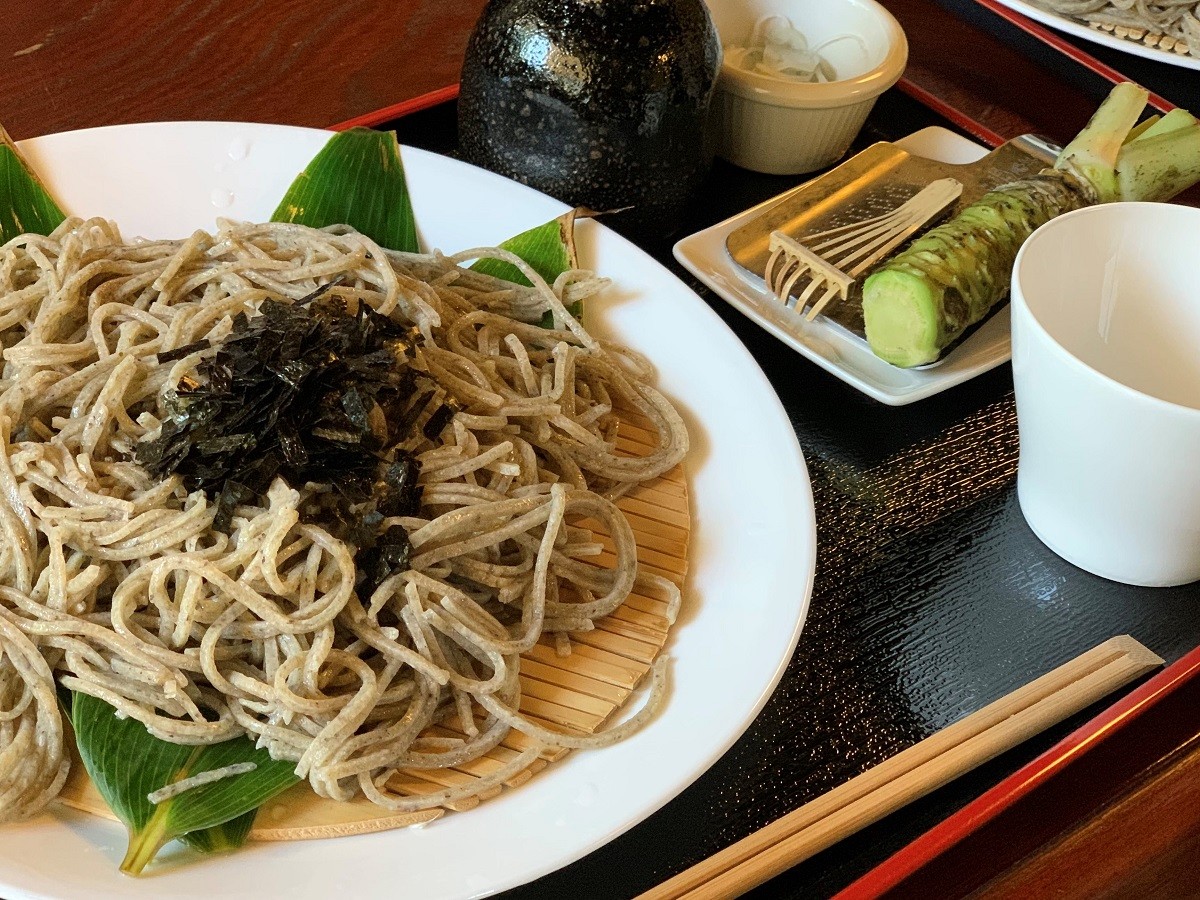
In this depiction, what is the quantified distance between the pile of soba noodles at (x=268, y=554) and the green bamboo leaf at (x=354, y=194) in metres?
0.23

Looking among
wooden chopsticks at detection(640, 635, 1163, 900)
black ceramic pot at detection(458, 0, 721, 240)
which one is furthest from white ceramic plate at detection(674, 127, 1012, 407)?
wooden chopsticks at detection(640, 635, 1163, 900)

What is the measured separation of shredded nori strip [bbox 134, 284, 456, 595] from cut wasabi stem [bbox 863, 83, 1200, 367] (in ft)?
3.19

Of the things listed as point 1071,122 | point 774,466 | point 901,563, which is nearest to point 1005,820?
point 901,563

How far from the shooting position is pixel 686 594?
1.61 metres

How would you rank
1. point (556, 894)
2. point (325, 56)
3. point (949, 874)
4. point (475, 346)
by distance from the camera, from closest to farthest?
point (556, 894) → point (949, 874) → point (475, 346) → point (325, 56)

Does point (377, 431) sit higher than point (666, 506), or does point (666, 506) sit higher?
point (377, 431)

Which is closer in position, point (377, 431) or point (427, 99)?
point (377, 431)

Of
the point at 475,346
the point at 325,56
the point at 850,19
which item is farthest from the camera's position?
the point at 325,56

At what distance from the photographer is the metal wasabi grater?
2.21 m

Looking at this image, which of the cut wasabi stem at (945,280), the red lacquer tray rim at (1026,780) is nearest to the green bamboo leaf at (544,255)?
the cut wasabi stem at (945,280)

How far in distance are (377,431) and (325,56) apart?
177 cm

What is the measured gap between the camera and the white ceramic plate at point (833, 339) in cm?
197

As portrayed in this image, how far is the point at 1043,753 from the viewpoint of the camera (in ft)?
→ 5.03

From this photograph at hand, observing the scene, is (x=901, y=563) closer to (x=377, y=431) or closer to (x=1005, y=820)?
(x=1005, y=820)
